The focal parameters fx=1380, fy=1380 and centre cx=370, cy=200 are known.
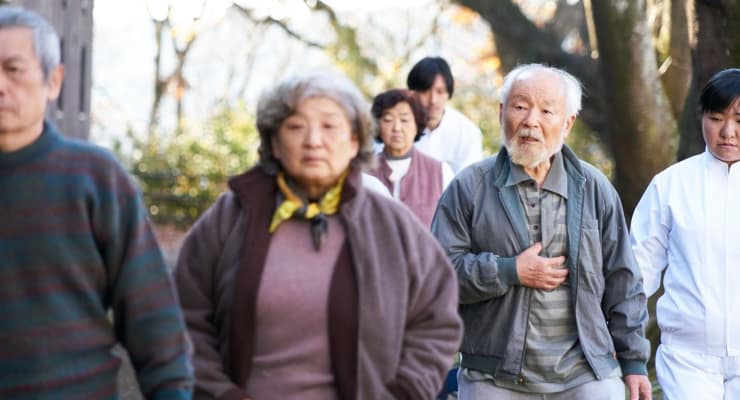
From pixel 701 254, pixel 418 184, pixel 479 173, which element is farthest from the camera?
pixel 418 184

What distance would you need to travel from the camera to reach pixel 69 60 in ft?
39.6

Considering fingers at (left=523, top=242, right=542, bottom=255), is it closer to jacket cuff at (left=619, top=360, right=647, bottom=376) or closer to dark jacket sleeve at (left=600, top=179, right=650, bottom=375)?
dark jacket sleeve at (left=600, top=179, right=650, bottom=375)

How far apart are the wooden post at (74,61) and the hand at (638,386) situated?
21.1ft

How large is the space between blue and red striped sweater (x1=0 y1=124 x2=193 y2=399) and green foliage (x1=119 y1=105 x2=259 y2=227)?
19022mm

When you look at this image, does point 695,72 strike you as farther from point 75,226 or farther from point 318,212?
point 75,226

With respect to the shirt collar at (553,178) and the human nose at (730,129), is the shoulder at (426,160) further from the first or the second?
the shirt collar at (553,178)

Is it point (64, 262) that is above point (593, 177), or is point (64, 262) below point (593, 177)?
below

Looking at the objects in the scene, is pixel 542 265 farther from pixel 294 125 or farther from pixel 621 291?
pixel 294 125

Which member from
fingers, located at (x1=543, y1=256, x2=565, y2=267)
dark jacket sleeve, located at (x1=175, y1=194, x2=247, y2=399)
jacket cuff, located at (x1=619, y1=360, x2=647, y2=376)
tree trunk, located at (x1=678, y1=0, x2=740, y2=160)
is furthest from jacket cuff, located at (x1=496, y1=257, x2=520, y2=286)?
tree trunk, located at (x1=678, y1=0, x2=740, y2=160)

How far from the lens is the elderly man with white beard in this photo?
5.49m

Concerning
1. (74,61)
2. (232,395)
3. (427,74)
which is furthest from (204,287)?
(74,61)

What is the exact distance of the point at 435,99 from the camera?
9453mm

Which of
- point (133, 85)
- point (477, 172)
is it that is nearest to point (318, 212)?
point (477, 172)

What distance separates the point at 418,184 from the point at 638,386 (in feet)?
9.37
